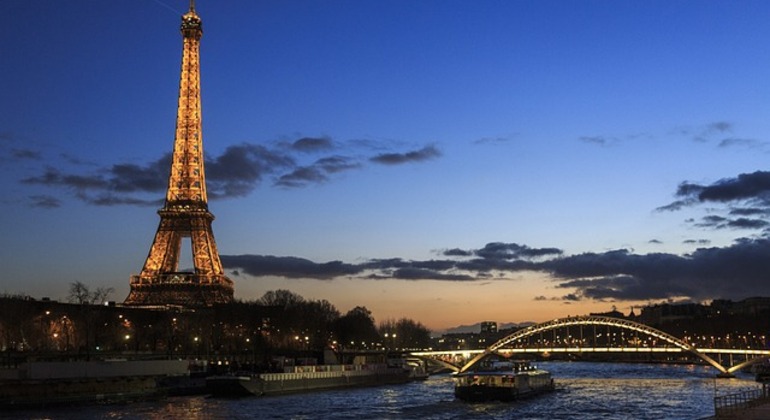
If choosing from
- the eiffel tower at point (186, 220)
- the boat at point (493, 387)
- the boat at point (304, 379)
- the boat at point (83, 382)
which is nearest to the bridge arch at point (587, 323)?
the boat at point (304, 379)

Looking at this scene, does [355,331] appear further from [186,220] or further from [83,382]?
[83,382]

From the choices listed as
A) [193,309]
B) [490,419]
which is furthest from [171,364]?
[193,309]

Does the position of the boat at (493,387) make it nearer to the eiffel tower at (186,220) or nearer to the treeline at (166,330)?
the treeline at (166,330)

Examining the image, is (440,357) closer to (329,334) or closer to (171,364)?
(329,334)

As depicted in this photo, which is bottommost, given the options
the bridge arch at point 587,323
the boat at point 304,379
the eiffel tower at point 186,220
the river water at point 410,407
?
the river water at point 410,407

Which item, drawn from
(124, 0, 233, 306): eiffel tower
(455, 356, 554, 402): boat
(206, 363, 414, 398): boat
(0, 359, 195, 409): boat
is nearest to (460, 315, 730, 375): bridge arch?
(206, 363, 414, 398): boat

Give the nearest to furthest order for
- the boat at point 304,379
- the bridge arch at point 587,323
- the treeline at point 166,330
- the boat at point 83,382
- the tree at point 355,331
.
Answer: the boat at point 83,382, the boat at point 304,379, the treeline at point 166,330, the bridge arch at point 587,323, the tree at point 355,331

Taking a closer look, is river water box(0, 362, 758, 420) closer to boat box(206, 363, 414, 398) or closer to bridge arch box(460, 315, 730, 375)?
boat box(206, 363, 414, 398)

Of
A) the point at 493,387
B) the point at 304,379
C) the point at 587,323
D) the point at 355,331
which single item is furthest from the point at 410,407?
the point at 355,331
